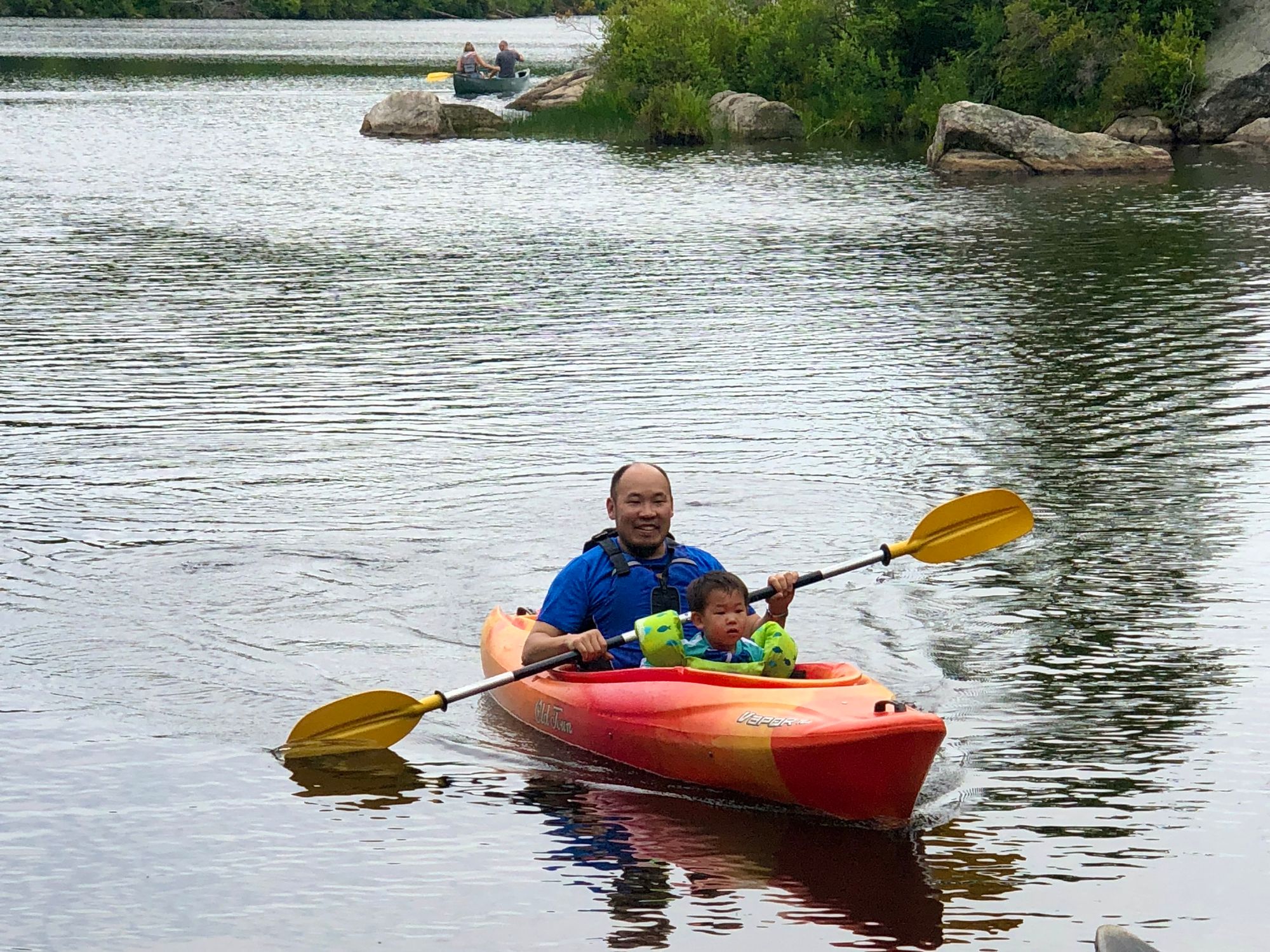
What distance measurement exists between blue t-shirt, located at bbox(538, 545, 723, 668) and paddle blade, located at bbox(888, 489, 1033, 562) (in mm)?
1669

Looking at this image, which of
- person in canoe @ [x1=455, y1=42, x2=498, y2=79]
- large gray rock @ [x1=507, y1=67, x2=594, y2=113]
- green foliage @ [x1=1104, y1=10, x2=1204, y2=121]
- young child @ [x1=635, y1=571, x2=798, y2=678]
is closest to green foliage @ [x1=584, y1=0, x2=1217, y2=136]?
green foliage @ [x1=1104, y1=10, x2=1204, y2=121]

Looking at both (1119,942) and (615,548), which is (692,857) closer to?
(615,548)

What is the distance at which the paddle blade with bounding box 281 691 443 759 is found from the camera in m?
7.37

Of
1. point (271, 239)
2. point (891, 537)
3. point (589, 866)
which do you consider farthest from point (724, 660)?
point (271, 239)

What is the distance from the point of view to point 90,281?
751 inches

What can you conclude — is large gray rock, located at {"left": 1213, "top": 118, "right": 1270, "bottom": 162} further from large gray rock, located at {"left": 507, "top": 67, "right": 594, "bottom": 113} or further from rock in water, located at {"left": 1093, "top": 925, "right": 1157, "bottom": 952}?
rock in water, located at {"left": 1093, "top": 925, "right": 1157, "bottom": 952}

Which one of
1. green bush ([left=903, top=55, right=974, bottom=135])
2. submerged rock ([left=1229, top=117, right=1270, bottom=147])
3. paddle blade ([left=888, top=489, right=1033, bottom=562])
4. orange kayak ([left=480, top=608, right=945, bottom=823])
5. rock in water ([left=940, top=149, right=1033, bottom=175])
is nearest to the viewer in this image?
orange kayak ([left=480, top=608, right=945, bottom=823])

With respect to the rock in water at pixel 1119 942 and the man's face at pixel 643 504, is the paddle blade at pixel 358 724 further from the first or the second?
the rock in water at pixel 1119 942

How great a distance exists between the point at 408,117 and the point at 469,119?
1.95m

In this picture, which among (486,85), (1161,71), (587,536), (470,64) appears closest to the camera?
(587,536)

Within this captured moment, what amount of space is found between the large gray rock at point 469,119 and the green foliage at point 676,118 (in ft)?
11.4

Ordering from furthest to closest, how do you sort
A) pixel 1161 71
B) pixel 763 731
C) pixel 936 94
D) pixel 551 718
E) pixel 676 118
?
pixel 936 94, pixel 676 118, pixel 1161 71, pixel 551 718, pixel 763 731

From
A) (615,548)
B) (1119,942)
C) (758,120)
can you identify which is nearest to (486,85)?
(758,120)

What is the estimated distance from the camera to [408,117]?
122 feet
